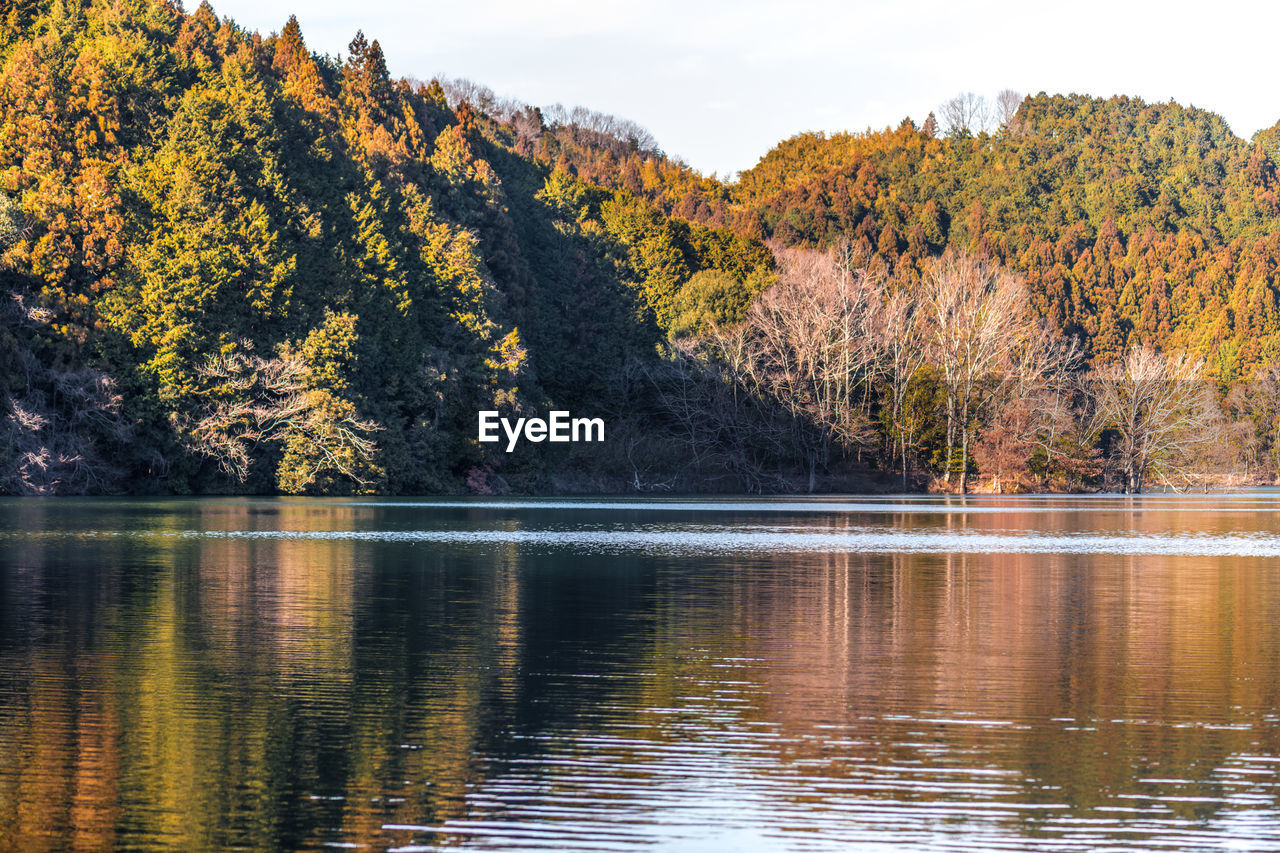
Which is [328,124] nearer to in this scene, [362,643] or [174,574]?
[174,574]

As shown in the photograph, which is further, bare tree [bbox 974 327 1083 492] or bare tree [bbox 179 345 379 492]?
bare tree [bbox 974 327 1083 492]

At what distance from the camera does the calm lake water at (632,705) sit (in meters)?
8.60

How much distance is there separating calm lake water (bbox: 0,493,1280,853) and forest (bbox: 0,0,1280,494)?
2850cm

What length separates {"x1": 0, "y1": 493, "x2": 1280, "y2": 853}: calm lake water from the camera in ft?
28.2

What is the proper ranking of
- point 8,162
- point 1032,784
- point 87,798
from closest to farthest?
point 87,798 < point 1032,784 < point 8,162

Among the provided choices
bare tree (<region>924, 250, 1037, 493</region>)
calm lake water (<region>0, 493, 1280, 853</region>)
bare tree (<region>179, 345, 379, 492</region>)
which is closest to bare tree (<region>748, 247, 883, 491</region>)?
bare tree (<region>924, 250, 1037, 493</region>)

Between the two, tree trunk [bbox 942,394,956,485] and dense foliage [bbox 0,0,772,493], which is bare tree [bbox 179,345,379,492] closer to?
dense foliage [bbox 0,0,772,493]

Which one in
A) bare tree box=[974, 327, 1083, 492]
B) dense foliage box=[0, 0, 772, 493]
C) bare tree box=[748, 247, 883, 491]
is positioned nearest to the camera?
dense foliage box=[0, 0, 772, 493]

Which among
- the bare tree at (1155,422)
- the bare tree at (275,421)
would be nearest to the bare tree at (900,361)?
the bare tree at (1155,422)

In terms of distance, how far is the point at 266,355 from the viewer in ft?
182

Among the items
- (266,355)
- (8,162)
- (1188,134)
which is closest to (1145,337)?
(1188,134)

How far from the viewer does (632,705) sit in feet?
39.8

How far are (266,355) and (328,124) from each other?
18.2 metres

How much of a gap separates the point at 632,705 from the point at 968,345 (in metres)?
64.2
